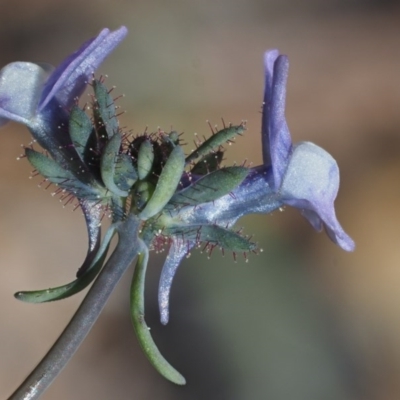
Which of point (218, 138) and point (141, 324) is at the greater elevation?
point (218, 138)

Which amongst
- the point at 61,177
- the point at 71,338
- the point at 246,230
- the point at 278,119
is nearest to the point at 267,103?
the point at 278,119

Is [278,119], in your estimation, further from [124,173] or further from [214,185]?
[124,173]

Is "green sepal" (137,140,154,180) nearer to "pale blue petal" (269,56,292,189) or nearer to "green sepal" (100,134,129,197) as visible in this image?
"green sepal" (100,134,129,197)

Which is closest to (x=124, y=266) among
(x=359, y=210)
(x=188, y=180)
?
(x=188, y=180)

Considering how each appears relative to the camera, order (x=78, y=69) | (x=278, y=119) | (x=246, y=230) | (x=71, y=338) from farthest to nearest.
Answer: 1. (x=246, y=230)
2. (x=78, y=69)
3. (x=278, y=119)
4. (x=71, y=338)

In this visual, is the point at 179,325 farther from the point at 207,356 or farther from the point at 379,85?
the point at 379,85

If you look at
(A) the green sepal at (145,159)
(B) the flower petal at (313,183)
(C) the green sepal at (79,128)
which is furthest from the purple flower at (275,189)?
(C) the green sepal at (79,128)

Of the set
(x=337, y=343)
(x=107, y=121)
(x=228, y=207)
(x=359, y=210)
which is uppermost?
(x=107, y=121)
